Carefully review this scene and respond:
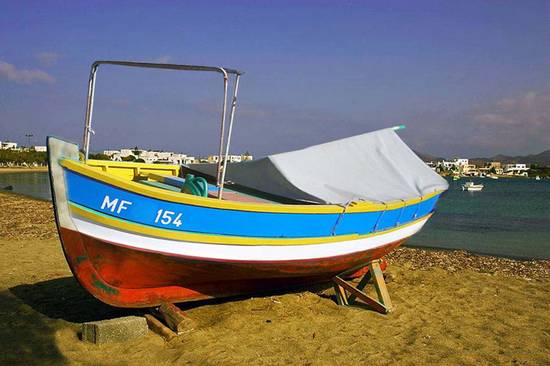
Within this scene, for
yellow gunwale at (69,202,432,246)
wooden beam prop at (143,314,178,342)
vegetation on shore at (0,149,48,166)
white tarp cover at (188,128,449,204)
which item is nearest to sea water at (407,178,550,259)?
white tarp cover at (188,128,449,204)

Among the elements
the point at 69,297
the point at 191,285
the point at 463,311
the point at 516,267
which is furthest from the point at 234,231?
the point at 516,267

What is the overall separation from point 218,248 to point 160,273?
0.76 m

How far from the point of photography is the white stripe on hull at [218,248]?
16.7 ft

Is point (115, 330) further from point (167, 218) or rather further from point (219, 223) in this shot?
point (219, 223)

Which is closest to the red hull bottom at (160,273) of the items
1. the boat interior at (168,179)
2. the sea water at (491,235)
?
the boat interior at (168,179)

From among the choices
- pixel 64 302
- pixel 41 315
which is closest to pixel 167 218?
pixel 41 315

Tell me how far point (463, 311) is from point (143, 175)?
230 inches

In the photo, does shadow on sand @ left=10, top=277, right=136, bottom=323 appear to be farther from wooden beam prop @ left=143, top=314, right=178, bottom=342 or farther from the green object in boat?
the green object in boat

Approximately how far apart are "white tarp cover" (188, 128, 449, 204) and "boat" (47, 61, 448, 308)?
3 centimetres

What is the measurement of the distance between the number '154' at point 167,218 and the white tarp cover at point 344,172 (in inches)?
83.2

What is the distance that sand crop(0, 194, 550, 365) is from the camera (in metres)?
5.25

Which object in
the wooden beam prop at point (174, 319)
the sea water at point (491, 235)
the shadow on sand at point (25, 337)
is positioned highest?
the wooden beam prop at point (174, 319)

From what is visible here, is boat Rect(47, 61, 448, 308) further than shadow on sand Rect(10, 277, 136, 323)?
No

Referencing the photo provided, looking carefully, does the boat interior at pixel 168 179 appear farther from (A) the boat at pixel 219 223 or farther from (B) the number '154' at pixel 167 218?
(B) the number '154' at pixel 167 218
